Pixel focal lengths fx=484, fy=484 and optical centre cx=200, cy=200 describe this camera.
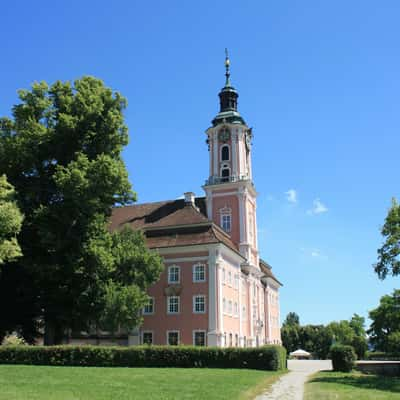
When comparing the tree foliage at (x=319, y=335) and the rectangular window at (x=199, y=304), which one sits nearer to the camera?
the rectangular window at (x=199, y=304)

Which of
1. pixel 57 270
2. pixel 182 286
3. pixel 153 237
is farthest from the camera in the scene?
pixel 153 237

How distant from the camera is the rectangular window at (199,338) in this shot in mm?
39531

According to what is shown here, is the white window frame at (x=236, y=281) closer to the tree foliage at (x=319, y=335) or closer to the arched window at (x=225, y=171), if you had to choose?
the arched window at (x=225, y=171)

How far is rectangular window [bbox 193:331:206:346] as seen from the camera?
3953 centimetres

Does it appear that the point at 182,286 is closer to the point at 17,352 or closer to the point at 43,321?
the point at 43,321

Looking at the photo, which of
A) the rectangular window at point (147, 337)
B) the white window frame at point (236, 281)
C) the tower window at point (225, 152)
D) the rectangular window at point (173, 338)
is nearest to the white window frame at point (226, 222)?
the white window frame at point (236, 281)

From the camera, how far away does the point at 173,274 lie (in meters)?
41.9

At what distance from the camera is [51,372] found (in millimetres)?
21500

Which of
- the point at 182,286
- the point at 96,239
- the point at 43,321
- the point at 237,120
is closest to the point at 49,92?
the point at 96,239

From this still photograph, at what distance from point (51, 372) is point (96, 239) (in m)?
11.1

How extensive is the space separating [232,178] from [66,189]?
2399 cm

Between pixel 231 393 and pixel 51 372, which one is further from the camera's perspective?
pixel 51 372

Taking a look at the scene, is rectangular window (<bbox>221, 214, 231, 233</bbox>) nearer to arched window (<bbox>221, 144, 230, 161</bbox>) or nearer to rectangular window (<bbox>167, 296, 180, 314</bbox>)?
arched window (<bbox>221, 144, 230, 161</bbox>)

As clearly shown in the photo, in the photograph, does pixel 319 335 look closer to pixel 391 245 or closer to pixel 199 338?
pixel 199 338
